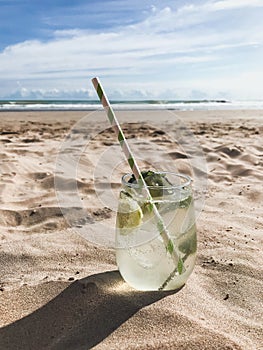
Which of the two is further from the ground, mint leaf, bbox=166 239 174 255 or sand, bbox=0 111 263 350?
mint leaf, bbox=166 239 174 255

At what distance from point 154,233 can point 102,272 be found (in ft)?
1.54

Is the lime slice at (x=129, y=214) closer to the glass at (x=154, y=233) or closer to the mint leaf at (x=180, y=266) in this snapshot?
the glass at (x=154, y=233)

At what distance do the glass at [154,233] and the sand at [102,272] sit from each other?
90 mm

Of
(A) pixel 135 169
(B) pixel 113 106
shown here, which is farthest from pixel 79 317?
(B) pixel 113 106

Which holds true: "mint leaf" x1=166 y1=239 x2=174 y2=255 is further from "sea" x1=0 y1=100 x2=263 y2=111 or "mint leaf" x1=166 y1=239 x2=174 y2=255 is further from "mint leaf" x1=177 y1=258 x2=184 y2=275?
"sea" x1=0 y1=100 x2=263 y2=111

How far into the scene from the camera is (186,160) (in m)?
5.09

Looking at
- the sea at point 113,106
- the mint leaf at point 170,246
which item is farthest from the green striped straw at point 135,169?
the sea at point 113,106

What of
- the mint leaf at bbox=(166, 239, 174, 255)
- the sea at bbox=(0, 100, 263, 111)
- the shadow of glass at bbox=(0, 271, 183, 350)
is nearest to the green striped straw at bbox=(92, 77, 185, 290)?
the mint leaf at bbox=(166, 239, 174, 255)

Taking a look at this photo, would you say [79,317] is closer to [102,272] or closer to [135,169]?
[102,272]

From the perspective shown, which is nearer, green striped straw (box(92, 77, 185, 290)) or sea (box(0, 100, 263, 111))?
green striped straw (box(92, 77, 185, 290))

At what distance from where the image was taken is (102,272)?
207 cm

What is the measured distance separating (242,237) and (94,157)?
9.85 feet

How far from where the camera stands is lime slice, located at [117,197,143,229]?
1.75 m

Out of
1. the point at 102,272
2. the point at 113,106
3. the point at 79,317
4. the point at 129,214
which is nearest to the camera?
the point at 79,317
